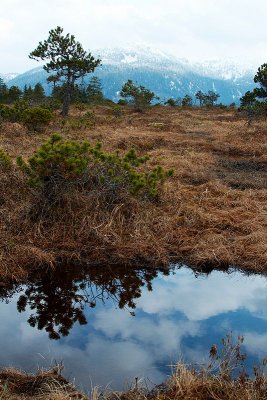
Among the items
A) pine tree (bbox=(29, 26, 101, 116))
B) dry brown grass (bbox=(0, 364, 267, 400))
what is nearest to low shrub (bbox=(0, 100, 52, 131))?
pine tree (bbox=(29, 26, 101, 116))

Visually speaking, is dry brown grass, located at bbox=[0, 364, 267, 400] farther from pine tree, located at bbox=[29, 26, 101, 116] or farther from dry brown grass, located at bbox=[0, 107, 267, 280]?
pine tree, located at bbox=[29, 26, 101, 116]

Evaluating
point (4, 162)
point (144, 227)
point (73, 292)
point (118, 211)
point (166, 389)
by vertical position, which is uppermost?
point (4, 162)

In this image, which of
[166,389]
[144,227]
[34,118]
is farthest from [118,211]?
[34,118]

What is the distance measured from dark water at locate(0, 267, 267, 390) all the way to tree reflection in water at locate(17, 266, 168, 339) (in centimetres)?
2

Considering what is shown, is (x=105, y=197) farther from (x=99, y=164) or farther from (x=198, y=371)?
(x=198, y=371)

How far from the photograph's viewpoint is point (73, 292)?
7152 millimetres

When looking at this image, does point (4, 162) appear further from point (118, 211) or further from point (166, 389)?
point (166, 389)

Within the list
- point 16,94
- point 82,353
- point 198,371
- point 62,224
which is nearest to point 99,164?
point 62,224

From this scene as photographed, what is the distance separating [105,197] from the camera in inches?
361

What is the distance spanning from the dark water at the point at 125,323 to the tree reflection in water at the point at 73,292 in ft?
0.05

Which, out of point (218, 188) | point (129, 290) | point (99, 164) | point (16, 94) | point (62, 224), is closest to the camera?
point (129, 290)

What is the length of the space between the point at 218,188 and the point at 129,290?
5153 millimetres

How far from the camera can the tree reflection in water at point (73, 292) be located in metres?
6.39

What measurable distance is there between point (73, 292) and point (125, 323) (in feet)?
4.17
